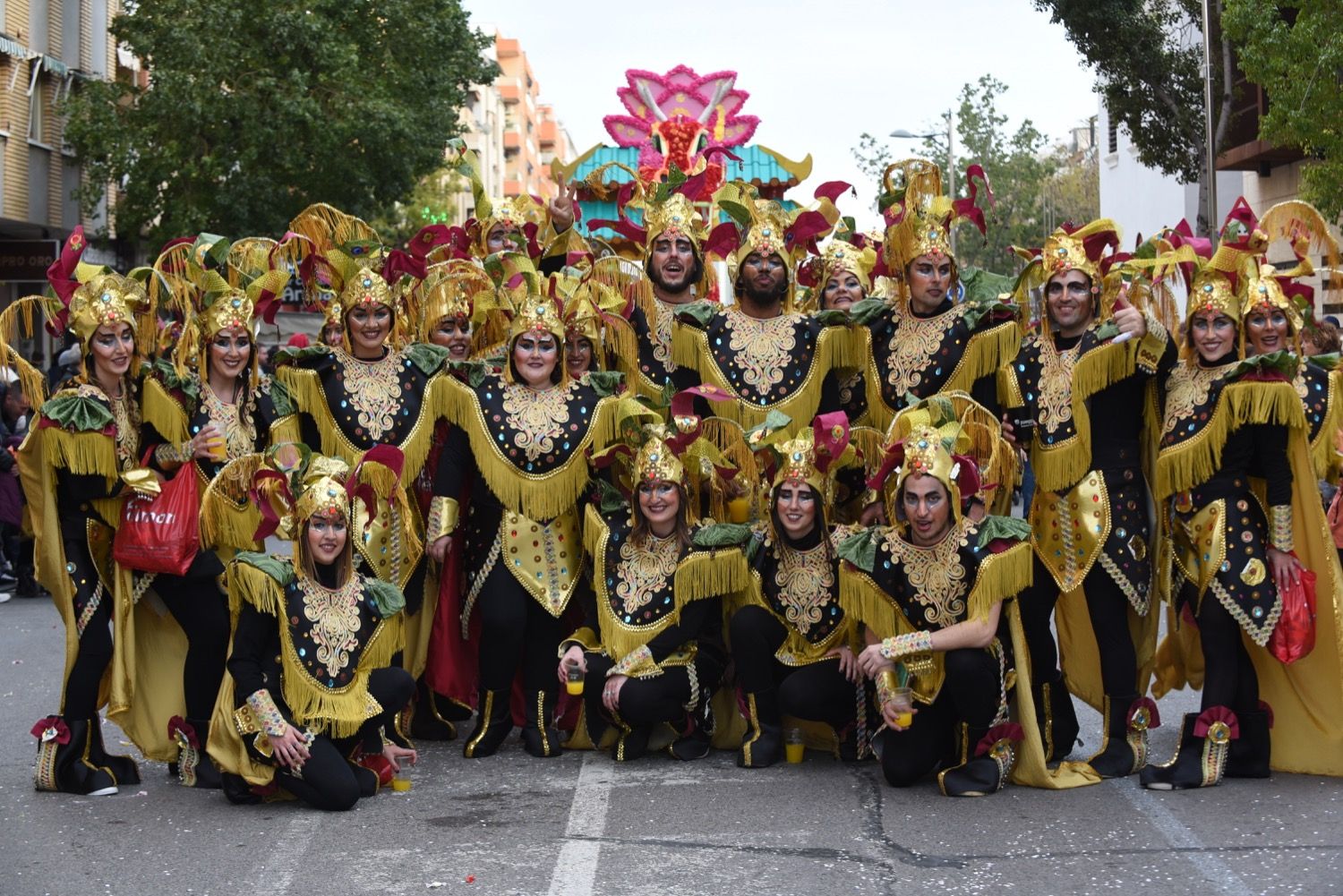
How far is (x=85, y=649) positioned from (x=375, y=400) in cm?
140

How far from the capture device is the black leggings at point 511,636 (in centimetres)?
650

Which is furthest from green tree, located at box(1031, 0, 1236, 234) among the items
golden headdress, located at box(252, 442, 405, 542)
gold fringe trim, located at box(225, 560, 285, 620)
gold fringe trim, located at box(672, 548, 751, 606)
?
gold fringe trim, located at box(225, 560, 285, 620)

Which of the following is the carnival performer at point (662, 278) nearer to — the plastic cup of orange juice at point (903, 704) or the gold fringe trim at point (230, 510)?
the gold fringe trim at point (230, 510)

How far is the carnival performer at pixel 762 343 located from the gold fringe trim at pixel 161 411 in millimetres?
1960

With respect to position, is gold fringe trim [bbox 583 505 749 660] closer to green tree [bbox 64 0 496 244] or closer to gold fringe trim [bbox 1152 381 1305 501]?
gold fringe trim [bbox 1152 381 1305 501]

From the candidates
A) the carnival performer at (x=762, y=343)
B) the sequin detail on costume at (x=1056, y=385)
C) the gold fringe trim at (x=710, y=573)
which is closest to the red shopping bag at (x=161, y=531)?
the gold fringe trim at (x=710, y=573)

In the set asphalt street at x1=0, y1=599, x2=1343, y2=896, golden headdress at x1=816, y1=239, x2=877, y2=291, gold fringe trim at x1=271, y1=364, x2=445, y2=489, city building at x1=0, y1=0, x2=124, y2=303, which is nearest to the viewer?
asphalt street at x1=0, y1=599, x2=1343, y2=896

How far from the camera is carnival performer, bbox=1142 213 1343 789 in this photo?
5.80m

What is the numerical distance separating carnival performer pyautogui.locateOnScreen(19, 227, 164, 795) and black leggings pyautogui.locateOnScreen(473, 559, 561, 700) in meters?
1.27

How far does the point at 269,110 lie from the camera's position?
20891 millimetres

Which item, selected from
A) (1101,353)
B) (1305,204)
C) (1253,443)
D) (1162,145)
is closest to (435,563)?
(1101,353)

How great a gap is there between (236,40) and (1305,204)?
16.8 m

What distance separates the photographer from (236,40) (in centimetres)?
2084

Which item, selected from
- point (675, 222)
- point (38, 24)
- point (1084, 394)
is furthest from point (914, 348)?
point (38, 24)
